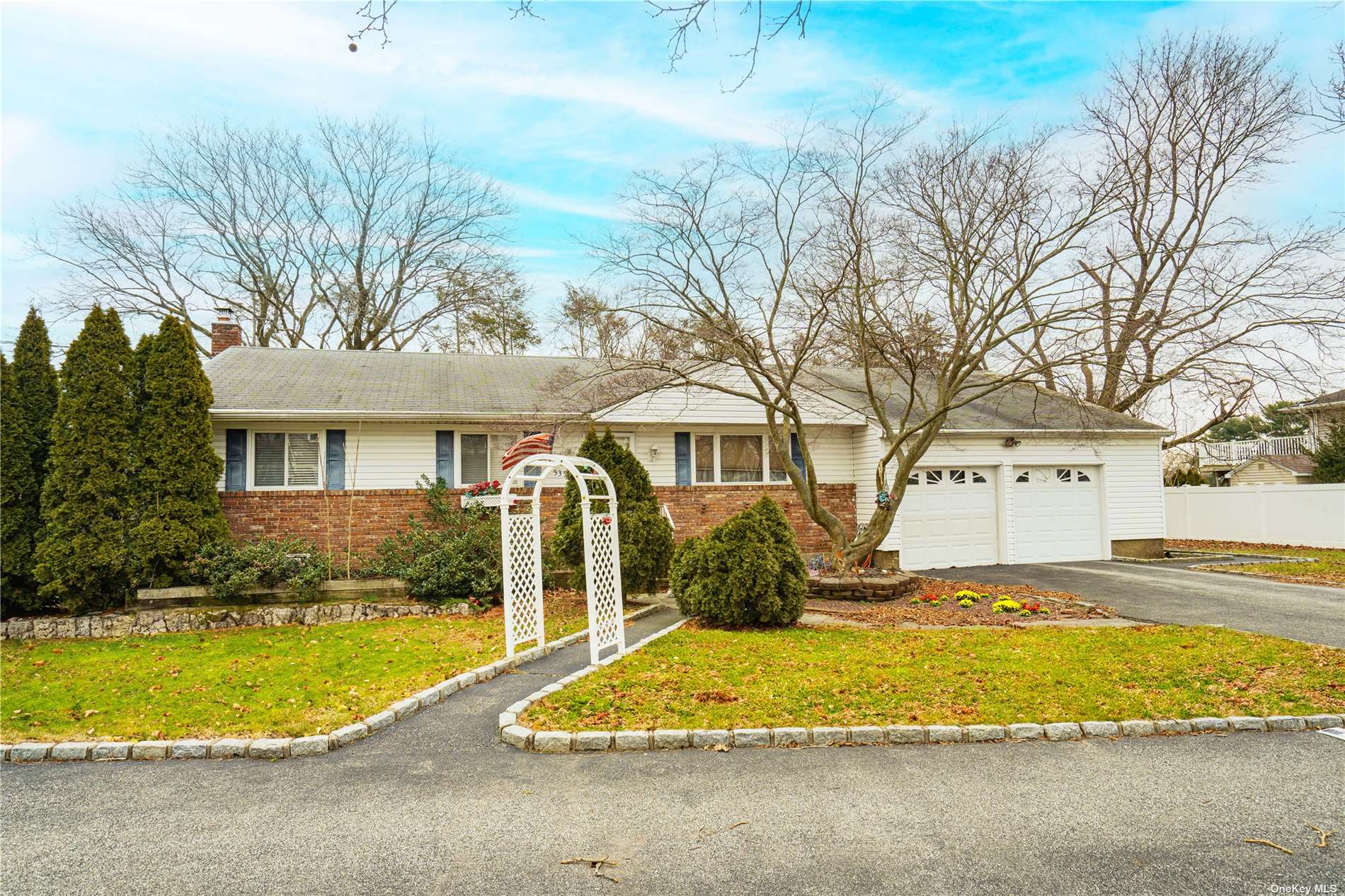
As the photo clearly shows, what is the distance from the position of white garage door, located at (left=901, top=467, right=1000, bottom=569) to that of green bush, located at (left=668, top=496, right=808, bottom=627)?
6.89 metres

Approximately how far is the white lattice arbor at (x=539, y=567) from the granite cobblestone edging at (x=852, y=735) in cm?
203

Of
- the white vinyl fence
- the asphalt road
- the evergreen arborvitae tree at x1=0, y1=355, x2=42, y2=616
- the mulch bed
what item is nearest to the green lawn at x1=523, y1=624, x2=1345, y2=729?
the asphalt road

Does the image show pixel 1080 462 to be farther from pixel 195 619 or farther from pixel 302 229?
pixel 302 229

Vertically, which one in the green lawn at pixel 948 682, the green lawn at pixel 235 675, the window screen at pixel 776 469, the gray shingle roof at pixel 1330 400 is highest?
the gray shingle roof at pixel 1330 400

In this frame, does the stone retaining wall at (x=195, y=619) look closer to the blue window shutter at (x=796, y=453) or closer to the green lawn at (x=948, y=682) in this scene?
the green lawn at (x=948, y=682)

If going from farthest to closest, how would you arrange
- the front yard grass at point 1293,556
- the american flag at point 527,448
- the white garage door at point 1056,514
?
the white garage door at point 1056,514 < the front yard grass at point 1293,556 < the american flag at point 527,448

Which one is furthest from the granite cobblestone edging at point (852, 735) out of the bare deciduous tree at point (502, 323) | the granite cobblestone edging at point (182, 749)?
the bare deciduous tree at point (502, 323)

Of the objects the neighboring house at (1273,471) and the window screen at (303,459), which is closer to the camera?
the window screen at (303,459)

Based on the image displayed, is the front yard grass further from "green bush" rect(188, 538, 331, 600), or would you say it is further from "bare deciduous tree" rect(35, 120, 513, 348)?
"bare deciduous tree" rect(35, 120, 513, 348)

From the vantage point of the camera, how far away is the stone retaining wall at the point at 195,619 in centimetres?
1043

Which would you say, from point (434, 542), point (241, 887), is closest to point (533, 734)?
point (241, 887)

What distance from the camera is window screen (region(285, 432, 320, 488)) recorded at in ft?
44.0

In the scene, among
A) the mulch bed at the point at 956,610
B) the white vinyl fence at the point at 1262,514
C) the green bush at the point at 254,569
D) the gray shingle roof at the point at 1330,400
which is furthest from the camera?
the gray shingle roof at the point at 1330,400

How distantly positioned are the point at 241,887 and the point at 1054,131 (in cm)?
1396
